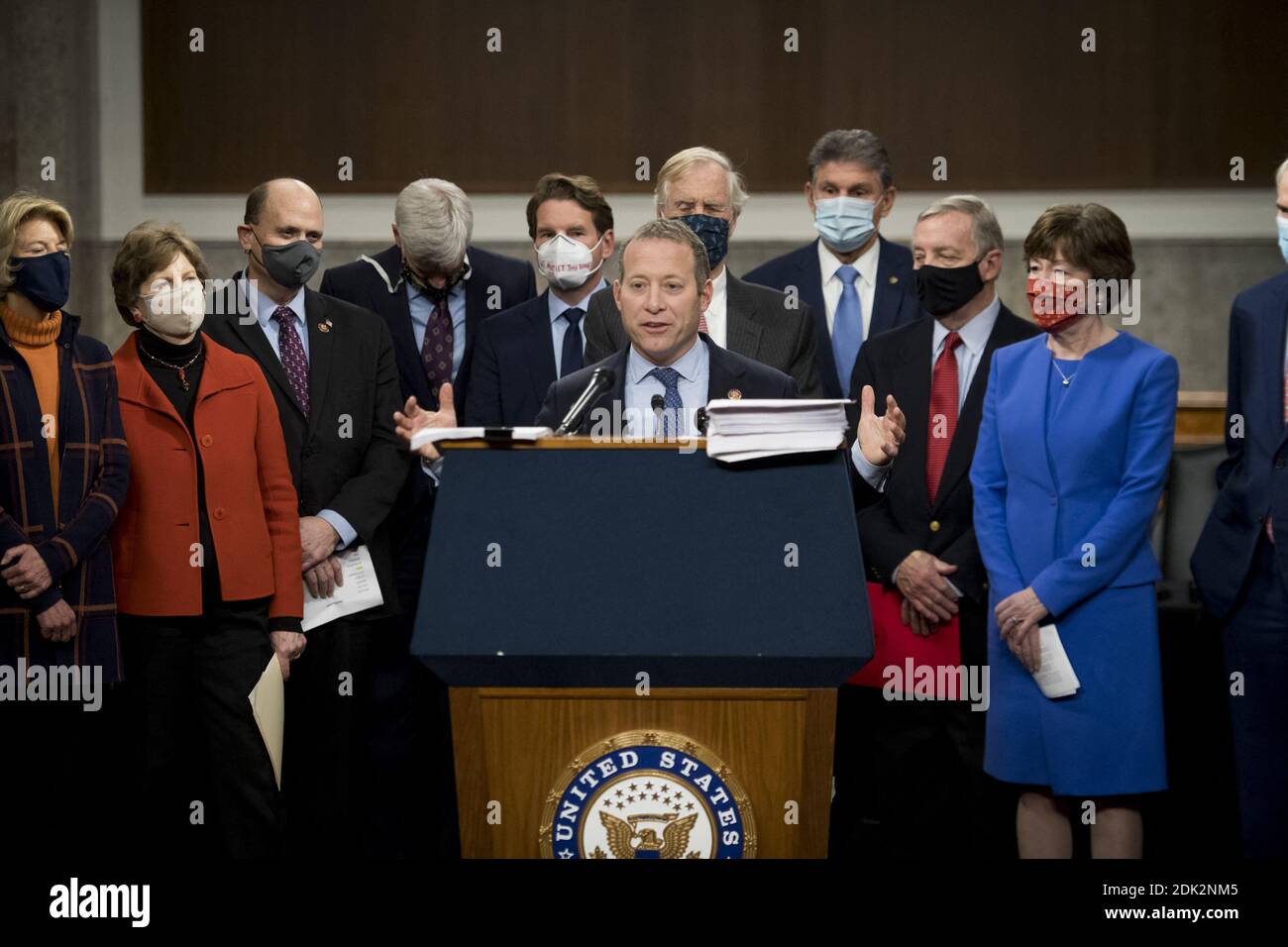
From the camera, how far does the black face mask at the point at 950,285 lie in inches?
150

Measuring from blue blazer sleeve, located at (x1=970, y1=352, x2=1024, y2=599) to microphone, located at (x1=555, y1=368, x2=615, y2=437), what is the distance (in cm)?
113

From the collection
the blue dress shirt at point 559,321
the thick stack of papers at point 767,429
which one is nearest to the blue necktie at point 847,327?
the blue dress shirt at point 559,321

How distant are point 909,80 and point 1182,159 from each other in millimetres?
1349

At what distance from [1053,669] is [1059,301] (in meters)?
0.82

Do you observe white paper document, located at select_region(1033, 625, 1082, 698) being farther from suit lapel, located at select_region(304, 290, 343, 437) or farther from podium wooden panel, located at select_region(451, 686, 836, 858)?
suit lapel, located at select_region(304, 290, 343, 437)

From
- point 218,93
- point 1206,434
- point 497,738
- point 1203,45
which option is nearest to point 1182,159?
point 1203,45

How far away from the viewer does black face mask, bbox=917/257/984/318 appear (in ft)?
12.5

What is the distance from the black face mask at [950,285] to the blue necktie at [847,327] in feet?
1.57

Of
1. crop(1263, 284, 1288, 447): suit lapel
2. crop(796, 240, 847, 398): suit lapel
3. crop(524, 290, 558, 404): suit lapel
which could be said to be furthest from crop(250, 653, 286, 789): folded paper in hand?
crop(1263, 284, 1288, 447): suit lapel

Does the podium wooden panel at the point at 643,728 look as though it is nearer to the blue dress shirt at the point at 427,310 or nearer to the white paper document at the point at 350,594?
the white paper document at the point at 350,594

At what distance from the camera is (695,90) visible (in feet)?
23.5

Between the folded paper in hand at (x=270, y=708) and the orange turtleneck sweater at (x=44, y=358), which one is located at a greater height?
the orange turtleneck sweater at (x=44, y=358)
